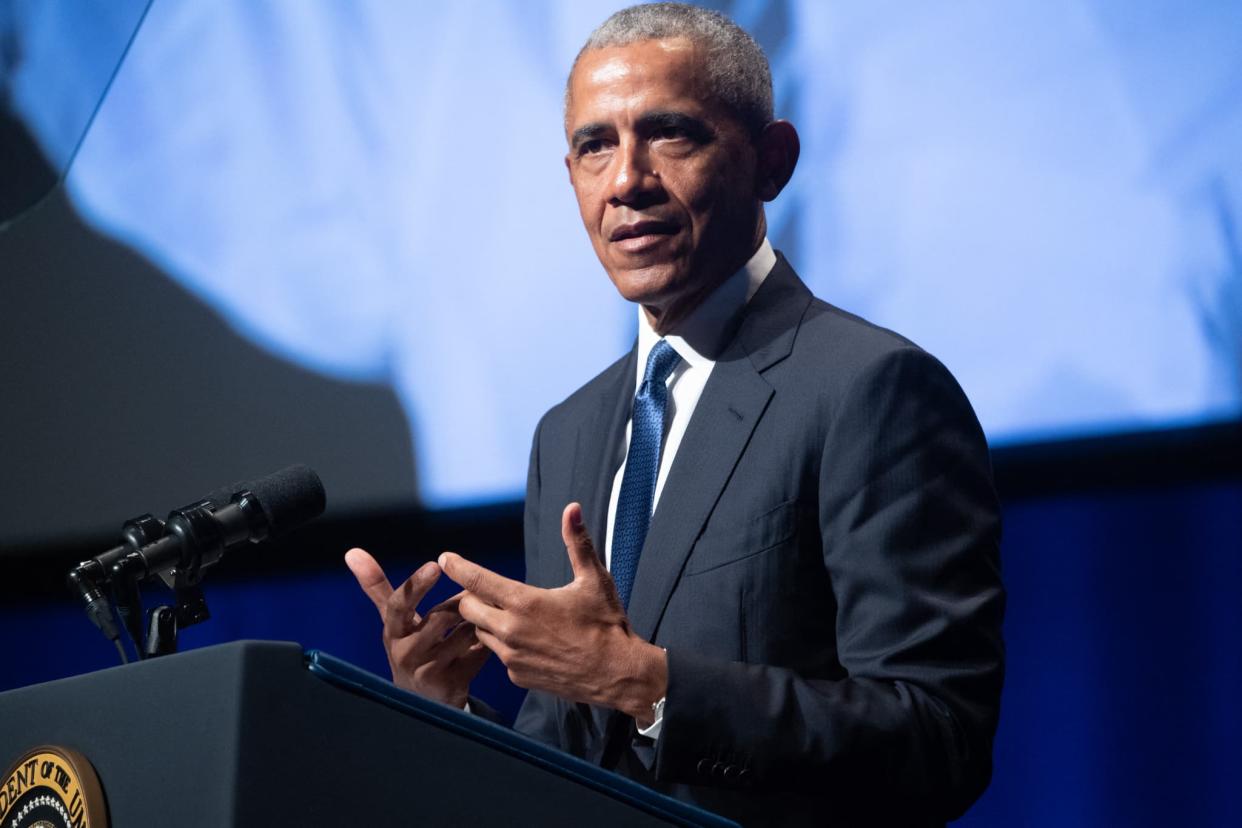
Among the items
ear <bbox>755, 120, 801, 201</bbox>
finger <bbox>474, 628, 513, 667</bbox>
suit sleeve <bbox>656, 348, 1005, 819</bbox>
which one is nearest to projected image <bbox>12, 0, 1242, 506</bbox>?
ear <bbox>755, 120, 801, 201</bbox>

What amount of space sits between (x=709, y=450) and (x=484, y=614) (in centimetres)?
51

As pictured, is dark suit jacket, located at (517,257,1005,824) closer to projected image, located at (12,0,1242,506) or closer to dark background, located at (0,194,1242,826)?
projected image, located at (12,0,1242,506)

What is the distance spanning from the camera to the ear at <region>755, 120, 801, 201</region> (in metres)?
1.98

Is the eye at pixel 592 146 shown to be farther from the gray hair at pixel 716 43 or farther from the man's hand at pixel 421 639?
the man's hand at pixel 421 639

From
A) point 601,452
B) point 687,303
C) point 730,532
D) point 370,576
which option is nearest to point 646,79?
point 687,303

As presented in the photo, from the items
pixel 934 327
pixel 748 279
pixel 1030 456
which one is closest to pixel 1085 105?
pixel 934 327

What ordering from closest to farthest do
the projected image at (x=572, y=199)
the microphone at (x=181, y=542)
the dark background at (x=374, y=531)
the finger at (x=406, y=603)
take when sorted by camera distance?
1. the microphone at (x=181, y=542)
2. the finger at (x=406, y=603)
3. the projected image at (x=572, y=199)
4. the dark background at (x=374, y=531)

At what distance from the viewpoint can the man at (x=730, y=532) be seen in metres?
1.39

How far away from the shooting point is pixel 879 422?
1.65 m

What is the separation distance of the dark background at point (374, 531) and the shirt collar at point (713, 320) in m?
0.87

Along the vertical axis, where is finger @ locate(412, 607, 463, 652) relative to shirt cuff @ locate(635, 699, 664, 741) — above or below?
above

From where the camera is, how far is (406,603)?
165cm

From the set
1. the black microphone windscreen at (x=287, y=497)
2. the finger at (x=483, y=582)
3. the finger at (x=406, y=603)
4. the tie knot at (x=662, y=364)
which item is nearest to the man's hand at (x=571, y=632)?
the finger at (x=483, y=582)

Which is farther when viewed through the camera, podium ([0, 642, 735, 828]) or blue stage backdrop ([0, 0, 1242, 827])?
blue stage backdrop ([0, 0, 1242, 827])
